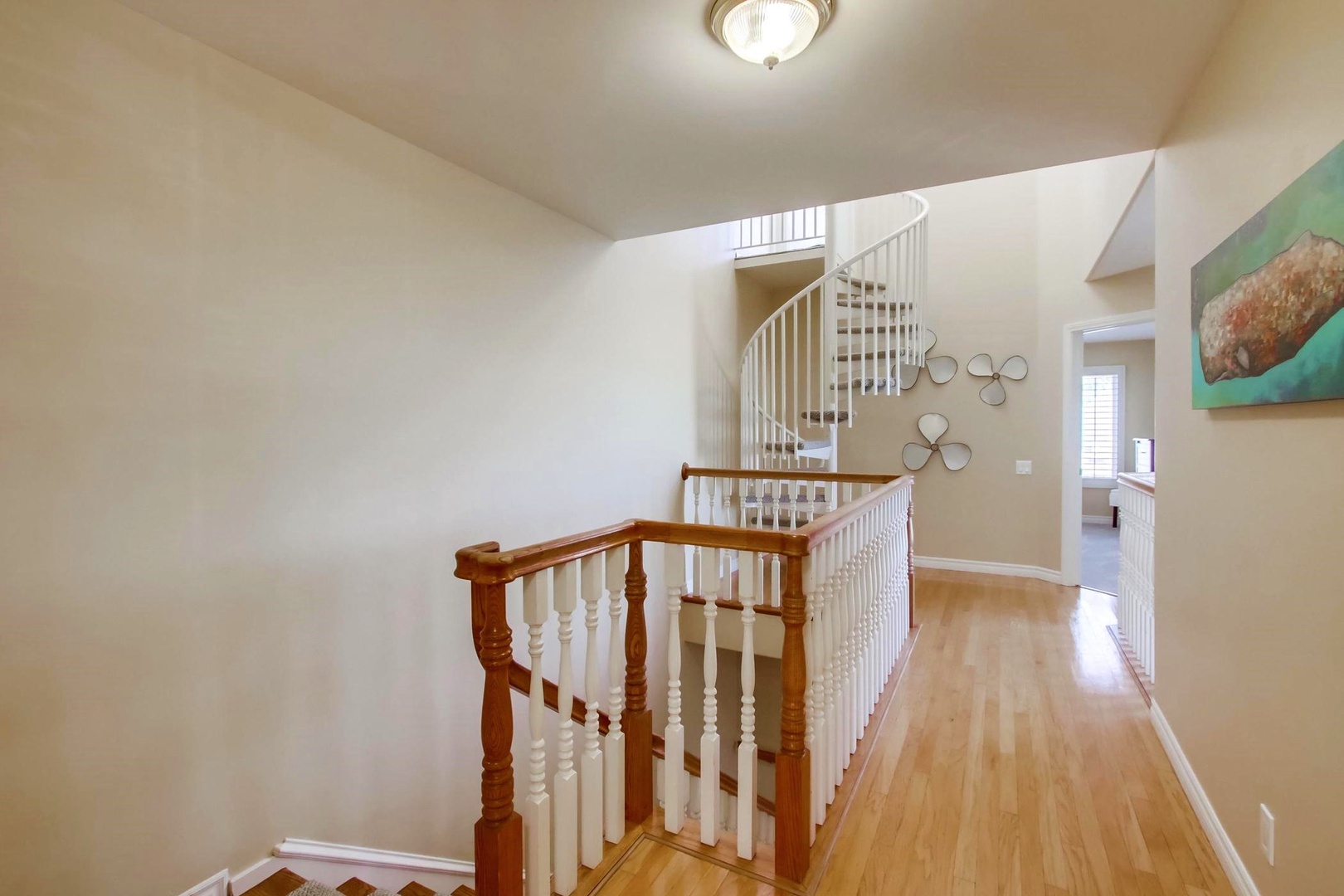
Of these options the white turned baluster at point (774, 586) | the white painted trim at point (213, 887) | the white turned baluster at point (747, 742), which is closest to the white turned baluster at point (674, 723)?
the white turned baluster at point (747, 742)

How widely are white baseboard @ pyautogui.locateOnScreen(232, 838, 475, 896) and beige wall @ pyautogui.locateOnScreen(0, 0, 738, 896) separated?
58 mm

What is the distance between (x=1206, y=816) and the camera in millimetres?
1741

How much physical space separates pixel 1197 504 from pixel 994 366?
11.2 feet

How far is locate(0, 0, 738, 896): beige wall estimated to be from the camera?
1.37 m

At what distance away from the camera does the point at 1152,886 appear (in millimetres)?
1571

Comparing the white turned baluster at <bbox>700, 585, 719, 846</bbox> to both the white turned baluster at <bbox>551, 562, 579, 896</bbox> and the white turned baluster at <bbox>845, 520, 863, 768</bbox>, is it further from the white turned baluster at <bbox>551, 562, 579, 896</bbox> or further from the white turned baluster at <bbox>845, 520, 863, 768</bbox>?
the white turned baluster at <bbox>845, 520, 863, 768</bbox>

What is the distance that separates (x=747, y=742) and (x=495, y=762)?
711 mm

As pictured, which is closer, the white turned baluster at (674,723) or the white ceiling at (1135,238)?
the white turned baluster at (674,723)

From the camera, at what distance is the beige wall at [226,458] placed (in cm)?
137

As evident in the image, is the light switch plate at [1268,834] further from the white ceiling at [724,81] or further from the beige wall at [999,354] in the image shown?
the beige wall at [999,354]

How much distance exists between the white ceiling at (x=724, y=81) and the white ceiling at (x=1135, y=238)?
637mm

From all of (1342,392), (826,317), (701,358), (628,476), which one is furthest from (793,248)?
(1342,392)

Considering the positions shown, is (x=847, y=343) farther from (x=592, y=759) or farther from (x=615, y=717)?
(x=592, y=759)

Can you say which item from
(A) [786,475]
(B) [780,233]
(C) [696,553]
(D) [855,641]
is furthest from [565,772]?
(B) [780,233]
